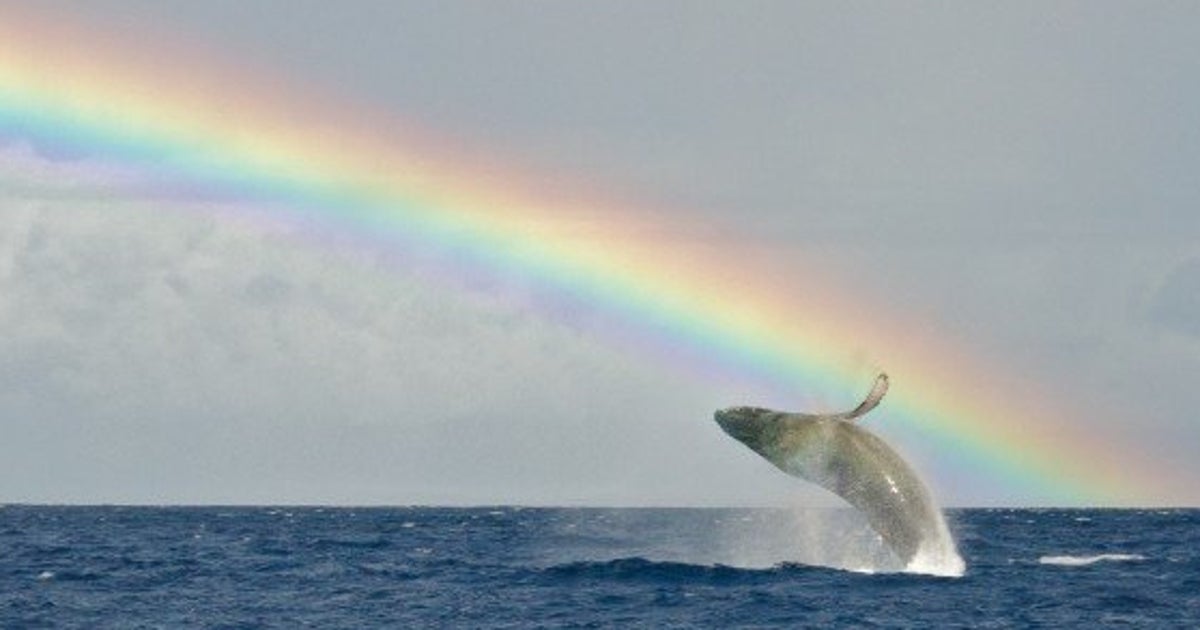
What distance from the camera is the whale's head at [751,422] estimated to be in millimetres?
36906

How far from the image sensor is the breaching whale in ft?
121

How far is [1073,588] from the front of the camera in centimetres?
4953

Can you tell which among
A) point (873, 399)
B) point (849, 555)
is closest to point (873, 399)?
point (873, 399)

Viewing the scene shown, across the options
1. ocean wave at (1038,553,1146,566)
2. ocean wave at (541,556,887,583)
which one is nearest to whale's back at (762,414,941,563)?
ocean wave at (541,556,887,583)

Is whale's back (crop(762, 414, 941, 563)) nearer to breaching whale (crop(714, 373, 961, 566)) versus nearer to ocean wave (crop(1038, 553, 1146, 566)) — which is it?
breaching whale (crop(714, 373, 961, 566))

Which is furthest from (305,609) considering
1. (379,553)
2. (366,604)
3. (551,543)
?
(551,543)

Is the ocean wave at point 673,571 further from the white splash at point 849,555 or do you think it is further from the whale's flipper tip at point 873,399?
the whale's flipper tip at point 873,399

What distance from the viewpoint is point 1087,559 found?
214ft

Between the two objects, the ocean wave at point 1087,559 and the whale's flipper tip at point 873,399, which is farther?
the ocean wave at point 1087,559

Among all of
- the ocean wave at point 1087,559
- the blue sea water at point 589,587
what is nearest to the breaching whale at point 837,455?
the blue sea water at point 589,587

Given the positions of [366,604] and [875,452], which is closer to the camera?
[875,452]

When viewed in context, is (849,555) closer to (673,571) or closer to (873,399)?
(673,571)

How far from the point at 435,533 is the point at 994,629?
244 ft

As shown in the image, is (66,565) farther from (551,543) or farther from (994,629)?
(994,629)
